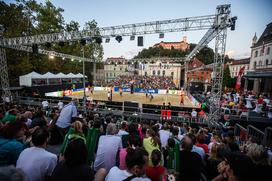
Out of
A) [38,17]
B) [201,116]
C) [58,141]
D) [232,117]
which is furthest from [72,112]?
[38,17]

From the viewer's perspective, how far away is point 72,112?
21.0ft

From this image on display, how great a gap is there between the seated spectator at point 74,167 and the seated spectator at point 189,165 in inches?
76.7

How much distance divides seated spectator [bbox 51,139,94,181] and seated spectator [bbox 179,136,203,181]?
195 cm

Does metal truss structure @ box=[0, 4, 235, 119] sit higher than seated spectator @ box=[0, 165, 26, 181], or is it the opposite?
metal truss structure @ box=[0, 4, 235, 119]

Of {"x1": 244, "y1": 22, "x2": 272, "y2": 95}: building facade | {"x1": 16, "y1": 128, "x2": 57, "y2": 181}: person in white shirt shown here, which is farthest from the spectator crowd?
{"x1": 244, "y1": 22, "x2": 272, "y2": 95}: building facade

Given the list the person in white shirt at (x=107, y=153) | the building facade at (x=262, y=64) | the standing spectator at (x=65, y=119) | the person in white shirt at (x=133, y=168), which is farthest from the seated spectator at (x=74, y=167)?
the building facade at (x=262, y=64)

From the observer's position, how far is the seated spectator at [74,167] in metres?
1.96

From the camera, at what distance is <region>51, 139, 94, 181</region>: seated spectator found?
1964 millimetres

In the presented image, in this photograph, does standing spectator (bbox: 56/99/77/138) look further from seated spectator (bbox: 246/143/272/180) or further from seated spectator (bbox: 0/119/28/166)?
seated spectator (bbox: 246/143/272/180)

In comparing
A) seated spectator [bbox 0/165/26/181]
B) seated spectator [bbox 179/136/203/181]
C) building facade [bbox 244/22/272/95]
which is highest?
building facade [bbox 244/22/272/95]

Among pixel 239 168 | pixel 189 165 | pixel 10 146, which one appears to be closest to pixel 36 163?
pixel 10 146

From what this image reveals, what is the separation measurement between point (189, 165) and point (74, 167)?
7.31 ft

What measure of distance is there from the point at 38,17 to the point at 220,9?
3484 cm

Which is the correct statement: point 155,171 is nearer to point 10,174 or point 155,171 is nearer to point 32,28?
point 10,174
